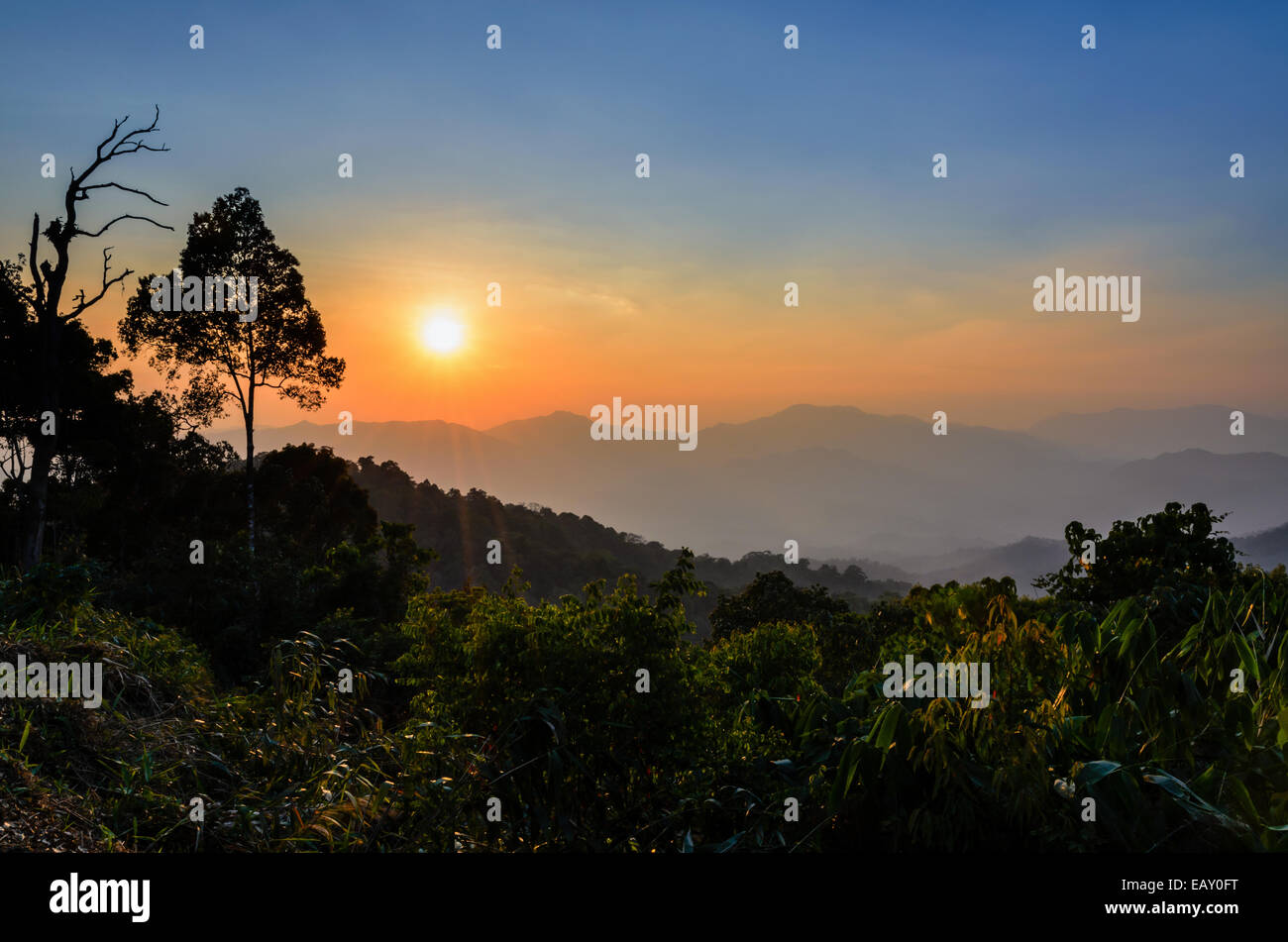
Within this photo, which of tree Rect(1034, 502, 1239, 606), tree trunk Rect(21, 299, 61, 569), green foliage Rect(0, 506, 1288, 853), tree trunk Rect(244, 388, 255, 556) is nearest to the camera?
green foliage Rect(0, 506, 1288, 853)

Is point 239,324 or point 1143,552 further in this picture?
point 239,324

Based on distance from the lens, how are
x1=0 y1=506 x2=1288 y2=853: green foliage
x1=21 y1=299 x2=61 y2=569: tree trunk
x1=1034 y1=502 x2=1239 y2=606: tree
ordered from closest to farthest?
x1=0 y1=506 x2=1288 y2=853: green foliage < x1=1034 y1=502 x2=1239 y2=606: tree < x1=21 y1=299 x2=61 y2=569: tree trunk

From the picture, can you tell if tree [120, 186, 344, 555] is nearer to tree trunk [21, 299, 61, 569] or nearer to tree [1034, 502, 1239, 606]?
tree trunk [21, 299, 61, 569]

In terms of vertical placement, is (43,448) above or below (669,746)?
above

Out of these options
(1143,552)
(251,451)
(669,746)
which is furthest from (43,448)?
(1143,552)

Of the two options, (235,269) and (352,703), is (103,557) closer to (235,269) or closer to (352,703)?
(235,269)

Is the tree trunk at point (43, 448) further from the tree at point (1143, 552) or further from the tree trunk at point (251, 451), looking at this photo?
the tree at point (1143, 552)

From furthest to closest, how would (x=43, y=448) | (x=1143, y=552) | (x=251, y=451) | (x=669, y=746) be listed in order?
(x=251, y=451) < (x=43, y=448) < (x=1143, y=552) < (x=669, y=746)

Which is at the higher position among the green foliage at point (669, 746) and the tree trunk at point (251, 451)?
the tree trunk at point (251, 451)

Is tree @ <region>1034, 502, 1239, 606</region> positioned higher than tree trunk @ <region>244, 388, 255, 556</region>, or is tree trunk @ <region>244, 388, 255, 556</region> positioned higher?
tree trunk @ <region>244, 388, 255, 556</region>

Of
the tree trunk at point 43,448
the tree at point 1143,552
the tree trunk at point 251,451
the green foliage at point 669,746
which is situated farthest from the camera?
the tree trunk at point 251,451

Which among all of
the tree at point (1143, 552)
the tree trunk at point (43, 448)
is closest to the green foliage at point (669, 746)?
the tree at point (1143, 552)

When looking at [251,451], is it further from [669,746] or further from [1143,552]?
[1143,552]

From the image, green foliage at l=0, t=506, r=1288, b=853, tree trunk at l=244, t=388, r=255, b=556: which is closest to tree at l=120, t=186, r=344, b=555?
tree trunk at l=244, t=388, r=255, b=556
